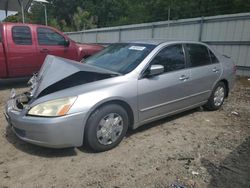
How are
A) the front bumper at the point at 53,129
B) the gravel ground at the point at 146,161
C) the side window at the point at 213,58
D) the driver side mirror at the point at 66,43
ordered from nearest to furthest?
the gravel ground at the point at 146,161, the front bumper at the point at 53,129, the side window at the point at 213,58, the driver side mirror at the point at 66,43

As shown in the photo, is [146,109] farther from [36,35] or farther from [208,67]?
[36,35]

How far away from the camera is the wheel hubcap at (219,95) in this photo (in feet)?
18.6

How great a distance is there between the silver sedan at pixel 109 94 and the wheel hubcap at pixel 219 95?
18.5 inches

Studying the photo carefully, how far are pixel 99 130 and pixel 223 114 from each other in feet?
10.4

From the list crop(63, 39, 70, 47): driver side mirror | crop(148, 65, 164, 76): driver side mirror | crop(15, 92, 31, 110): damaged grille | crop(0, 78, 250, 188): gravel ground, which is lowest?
crop(0, 78, 250, 188): gravel ground

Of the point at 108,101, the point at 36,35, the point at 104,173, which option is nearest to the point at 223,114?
the point at 108,101

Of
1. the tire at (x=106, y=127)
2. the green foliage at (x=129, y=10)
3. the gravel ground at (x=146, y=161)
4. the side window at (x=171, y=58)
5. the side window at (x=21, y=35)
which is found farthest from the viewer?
the green foliage at (x=129, y=10)

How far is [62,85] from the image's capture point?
361 centimetres

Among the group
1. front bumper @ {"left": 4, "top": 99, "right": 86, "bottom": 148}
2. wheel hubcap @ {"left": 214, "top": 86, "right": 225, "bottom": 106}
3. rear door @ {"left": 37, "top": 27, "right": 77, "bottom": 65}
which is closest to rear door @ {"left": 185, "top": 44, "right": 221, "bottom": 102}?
wheel hubcap @ {"left": 214, "top": 86, "right": 225, "bottom": 106}

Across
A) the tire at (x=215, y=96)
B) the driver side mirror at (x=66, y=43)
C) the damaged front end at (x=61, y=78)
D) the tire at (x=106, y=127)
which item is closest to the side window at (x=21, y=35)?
the driver side mirror at (x=66, y=43)

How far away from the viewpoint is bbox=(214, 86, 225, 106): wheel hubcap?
5676 mm

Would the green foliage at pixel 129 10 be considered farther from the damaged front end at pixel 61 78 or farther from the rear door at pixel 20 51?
the damaged front end at pixel 61 78

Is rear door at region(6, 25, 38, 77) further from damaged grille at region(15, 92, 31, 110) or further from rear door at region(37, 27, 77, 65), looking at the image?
damaged grille at region(15, 92, 31, 110)

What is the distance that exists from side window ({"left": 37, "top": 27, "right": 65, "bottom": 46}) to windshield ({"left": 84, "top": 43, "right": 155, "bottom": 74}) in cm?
354
